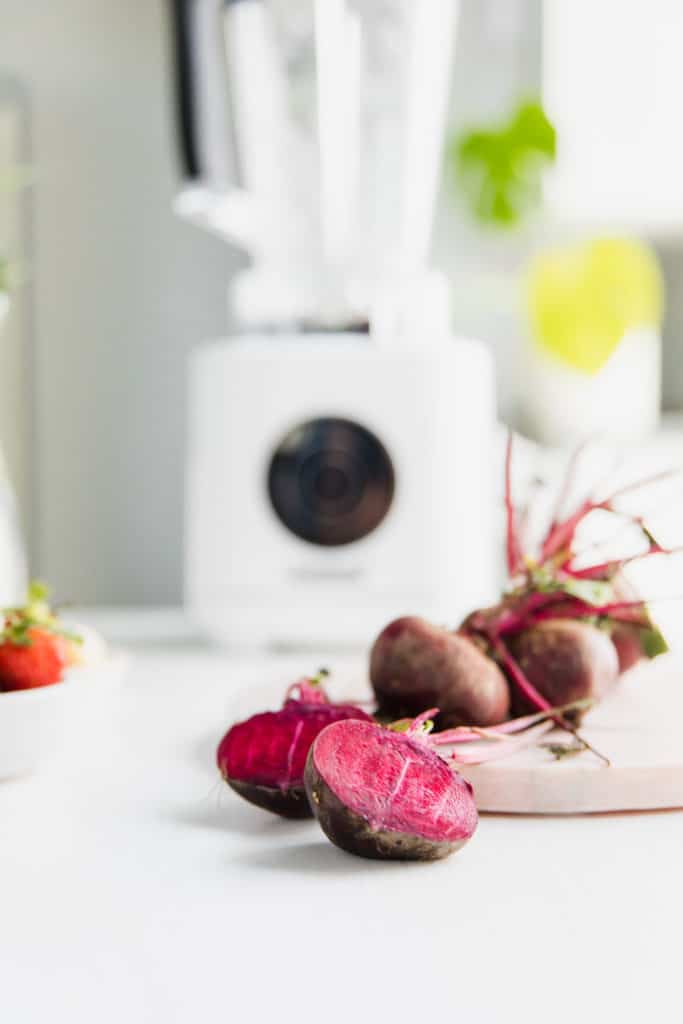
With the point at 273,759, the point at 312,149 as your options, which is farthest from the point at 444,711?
the point at 312,149

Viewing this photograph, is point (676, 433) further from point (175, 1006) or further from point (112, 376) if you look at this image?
point (175, 1006)

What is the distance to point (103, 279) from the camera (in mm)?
1508

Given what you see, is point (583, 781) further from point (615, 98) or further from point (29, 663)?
point (615, 98)

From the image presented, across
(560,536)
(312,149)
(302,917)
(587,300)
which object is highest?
(312,149)

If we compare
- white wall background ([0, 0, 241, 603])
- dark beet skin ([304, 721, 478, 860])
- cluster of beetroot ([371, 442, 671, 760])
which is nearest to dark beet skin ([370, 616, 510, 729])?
cluster of beetroot ([371, 442, 671, 760])

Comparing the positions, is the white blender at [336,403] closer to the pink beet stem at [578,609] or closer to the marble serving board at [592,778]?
the pink beet stem at [578,609]

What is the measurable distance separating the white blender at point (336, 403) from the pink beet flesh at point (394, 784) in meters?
0.62

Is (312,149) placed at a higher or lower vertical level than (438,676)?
higher

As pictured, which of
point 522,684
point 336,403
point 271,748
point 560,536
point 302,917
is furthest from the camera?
point 336,403

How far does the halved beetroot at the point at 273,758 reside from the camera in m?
0.54

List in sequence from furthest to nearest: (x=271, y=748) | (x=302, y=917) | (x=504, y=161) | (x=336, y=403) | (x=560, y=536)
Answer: (x=504, y=161) → (x=336, y=403) → (x=560, y=536) → (x=271, y=748) → (x=302, y=917)

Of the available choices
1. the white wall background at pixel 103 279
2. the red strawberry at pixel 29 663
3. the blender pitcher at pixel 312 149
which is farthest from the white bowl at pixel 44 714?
the white wall background at pixel 103 279

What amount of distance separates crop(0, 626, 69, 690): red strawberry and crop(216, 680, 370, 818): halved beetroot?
11 centimetres

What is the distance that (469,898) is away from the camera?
46 centimetres
